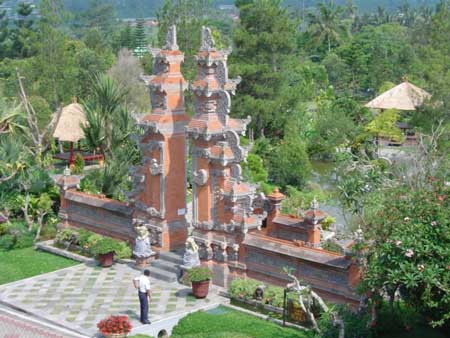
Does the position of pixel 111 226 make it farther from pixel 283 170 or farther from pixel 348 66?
pixel 348 66

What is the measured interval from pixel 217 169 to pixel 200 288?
8.70 ft

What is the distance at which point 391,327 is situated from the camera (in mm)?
14016

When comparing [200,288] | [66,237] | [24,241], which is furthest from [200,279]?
[24,241]

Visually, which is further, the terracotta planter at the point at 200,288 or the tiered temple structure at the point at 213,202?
the terracotta planter at the point at 200,288

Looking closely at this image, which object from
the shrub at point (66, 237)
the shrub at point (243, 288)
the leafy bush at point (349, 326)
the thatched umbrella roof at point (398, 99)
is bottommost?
the shrub at point (66, 237)

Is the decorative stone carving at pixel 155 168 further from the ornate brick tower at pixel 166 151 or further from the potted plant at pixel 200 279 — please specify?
the potted plant at pixel 200 279

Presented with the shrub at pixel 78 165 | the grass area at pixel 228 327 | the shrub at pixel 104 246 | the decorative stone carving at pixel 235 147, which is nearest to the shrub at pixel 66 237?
the shrub at pixel 104 246

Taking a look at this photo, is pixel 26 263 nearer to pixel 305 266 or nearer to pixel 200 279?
pixel 200 279

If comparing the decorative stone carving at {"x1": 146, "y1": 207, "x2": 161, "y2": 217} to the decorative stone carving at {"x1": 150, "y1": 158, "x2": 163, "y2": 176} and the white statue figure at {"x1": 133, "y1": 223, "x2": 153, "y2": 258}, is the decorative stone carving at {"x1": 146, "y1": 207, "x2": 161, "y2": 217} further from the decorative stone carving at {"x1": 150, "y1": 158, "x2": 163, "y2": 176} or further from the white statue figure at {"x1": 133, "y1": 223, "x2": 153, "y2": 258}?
the decorative stone carving at {"x1": 150, "y1": 158, "x2": 163, "y2": 176}

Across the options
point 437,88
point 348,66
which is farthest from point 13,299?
point 348,66

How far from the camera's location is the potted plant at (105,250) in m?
18.5

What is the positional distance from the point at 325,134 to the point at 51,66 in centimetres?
1325

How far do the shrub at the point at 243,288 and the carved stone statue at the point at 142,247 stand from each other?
2.60 metres

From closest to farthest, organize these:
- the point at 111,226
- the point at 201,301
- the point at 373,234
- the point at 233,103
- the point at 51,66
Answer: the point at 373,234
the point at 201,301
the point at 111,226
the point at 233,103
the point at 51,66
